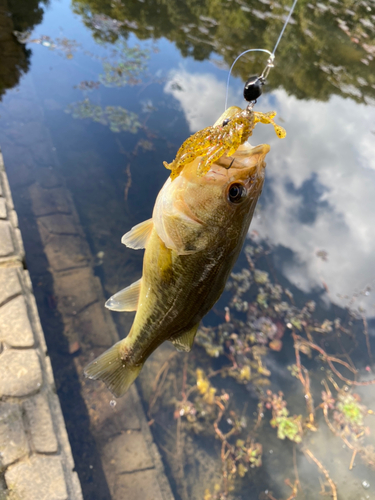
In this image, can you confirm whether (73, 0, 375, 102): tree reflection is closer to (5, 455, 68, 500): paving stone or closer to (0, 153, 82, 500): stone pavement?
(0, 153, 82, 500): stone pavement

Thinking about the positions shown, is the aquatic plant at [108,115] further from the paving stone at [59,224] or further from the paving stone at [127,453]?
the paving stone at [127,453]

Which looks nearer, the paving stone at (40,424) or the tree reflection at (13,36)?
the paving stone at (40,424)

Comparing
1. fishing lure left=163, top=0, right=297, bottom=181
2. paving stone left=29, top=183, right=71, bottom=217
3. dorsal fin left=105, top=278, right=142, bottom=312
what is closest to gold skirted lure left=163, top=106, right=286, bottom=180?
fishing lure left=163, top=0, right=297, bottom=181

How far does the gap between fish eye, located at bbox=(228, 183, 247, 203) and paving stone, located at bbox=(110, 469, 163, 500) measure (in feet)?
10.5

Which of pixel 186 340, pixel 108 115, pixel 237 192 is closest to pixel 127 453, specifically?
pixel 186 340

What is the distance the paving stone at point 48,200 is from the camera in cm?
452

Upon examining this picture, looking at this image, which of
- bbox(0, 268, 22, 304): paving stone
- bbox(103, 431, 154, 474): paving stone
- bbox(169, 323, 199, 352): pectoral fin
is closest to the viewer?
bbox(169, 323, 199, 352): pectoral fin

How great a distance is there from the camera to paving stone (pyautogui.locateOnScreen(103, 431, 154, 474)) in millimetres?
3123

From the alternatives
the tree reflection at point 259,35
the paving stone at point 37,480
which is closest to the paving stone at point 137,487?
the paving stone at point 37,480

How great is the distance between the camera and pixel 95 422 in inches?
128

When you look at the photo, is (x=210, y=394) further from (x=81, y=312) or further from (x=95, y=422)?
(x=81, y=312)

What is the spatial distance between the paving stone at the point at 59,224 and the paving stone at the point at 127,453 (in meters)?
2.74

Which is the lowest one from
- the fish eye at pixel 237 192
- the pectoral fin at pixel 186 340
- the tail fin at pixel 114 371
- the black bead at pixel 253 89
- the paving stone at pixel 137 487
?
the paving stone at pixel 137 487

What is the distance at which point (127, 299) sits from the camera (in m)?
1.82
